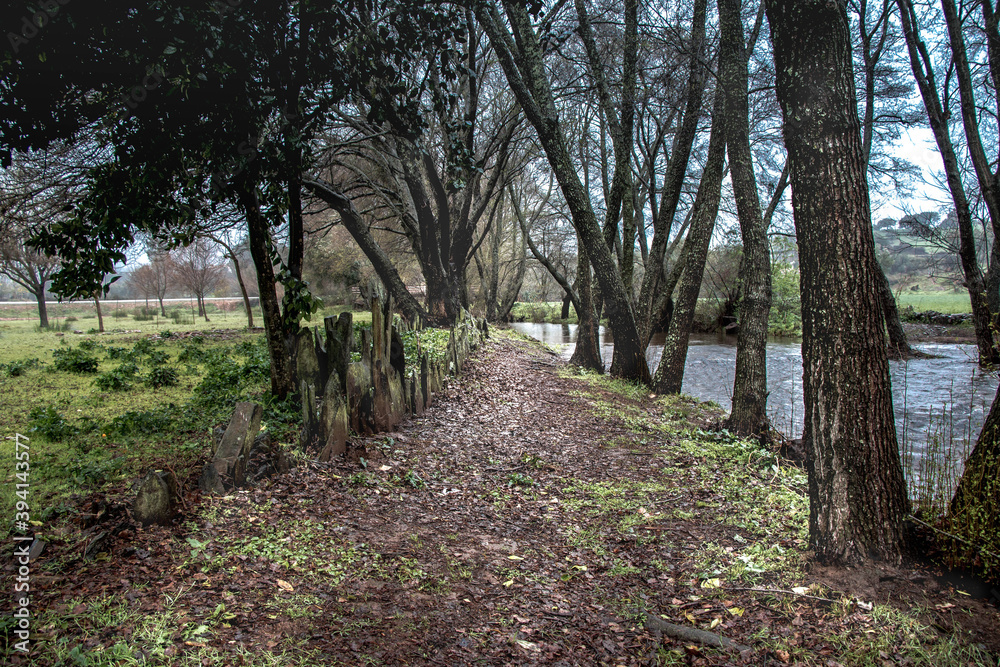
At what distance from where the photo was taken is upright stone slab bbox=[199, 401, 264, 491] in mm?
3660

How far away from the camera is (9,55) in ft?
11.2

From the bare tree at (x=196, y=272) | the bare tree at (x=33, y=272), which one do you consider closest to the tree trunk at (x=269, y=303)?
the bare tree at (x=33, y=272)

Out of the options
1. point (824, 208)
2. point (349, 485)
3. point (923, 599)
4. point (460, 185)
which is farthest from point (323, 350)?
point (923, 599)

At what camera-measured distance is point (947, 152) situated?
10.1 metres

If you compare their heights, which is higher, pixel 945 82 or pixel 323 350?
pixel 945 82

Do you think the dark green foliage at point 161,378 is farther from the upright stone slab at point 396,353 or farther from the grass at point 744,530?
the grass at point 744,530

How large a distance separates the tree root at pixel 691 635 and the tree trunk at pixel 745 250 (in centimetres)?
418

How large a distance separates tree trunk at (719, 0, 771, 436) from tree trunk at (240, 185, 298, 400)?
5172 mm

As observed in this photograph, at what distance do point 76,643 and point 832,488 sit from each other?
3.86 m

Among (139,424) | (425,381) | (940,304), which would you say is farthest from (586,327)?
(940,304)

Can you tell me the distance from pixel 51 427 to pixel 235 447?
2.42 meters

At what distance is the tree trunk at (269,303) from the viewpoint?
5.49 metres

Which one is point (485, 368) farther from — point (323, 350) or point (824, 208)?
point (824, 208)

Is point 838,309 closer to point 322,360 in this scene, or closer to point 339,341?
point 339,341
